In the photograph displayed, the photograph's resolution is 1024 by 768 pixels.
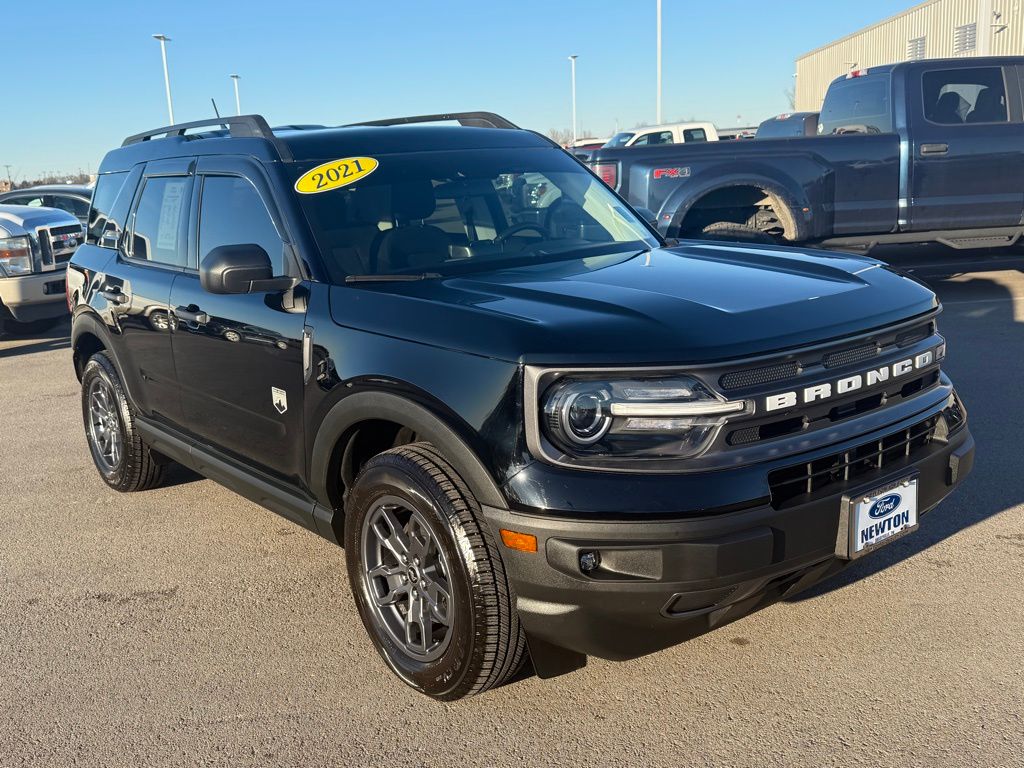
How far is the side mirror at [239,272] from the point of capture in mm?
3557

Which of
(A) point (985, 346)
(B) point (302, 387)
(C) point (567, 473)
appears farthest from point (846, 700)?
(A) point (985, 346)

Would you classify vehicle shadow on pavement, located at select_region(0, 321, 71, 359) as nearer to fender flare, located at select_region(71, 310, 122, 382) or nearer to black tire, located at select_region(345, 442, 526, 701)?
fender flare, located at select_region(71, 310, 122, 382)

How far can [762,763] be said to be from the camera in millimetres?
2805

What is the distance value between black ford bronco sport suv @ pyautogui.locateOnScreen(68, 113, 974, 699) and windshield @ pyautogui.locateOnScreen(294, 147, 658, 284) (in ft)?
0.04

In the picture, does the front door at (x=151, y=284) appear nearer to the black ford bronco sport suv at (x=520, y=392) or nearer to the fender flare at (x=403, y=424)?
the black ford bronco sport suv at (x=520, y=392)

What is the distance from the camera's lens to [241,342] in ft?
12.9

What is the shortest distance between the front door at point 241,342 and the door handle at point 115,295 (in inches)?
24.5

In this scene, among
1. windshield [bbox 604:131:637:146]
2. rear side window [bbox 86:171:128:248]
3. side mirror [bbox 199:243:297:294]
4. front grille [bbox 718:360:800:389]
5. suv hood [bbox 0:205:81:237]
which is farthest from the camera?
windshield [bbox 604:131:637:146]

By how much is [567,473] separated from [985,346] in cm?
614

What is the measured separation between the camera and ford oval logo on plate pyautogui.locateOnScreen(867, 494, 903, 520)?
2.97 m

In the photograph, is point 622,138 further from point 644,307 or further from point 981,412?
point 644,307

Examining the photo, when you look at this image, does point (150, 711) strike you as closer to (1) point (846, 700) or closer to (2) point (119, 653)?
(2) point (119, 653)

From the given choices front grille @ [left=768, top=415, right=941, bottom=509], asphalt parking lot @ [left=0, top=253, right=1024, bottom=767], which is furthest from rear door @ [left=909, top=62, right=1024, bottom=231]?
front grille @ [left=768, top=415, right=941, bottom=509]

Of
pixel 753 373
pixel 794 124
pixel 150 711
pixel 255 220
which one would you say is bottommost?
pixel 150 711
